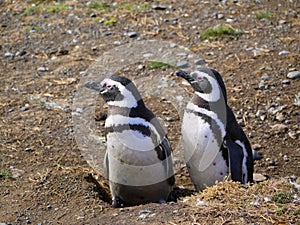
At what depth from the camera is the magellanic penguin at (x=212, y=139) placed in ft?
16.9

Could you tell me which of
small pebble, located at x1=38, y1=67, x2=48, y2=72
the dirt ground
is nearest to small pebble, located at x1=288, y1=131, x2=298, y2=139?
the dirt ground

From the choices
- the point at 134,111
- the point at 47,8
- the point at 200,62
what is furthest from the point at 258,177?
the point at 47,8

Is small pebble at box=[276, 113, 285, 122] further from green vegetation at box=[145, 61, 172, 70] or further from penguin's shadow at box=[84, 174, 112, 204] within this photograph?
penguin's shadow at box=[84, 174, 112, 204]

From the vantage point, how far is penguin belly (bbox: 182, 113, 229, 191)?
5145 mm

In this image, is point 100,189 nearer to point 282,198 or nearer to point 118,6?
point 282,198

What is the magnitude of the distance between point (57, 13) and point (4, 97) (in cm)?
250

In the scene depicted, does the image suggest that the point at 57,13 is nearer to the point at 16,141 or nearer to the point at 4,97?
the point at 4,97

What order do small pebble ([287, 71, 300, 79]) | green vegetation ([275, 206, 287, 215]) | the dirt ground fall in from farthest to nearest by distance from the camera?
small pebble ([287, 71, 300, 79]), the dirt ground, green vegetation ([275, 206, 287, 215])

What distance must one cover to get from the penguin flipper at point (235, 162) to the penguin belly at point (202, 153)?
0.09 metres

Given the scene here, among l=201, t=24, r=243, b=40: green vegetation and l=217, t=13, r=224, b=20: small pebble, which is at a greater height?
l=217, t=13, r=224, b=20: small pebble

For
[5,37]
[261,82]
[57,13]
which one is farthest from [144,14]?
[261,82]

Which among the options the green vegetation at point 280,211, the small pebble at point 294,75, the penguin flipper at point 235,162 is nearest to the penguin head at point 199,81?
the penguin flipper at point 235,162

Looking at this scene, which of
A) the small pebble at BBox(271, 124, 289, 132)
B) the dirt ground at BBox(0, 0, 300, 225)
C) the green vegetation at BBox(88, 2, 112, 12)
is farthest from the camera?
the green vegetation at BBox(88, 2, 112, 12)

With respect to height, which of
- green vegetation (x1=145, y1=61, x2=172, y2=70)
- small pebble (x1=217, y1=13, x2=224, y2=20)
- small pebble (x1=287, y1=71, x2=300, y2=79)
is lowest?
green vegetation (x1=145, y1=61, x2=172, y2=70)
